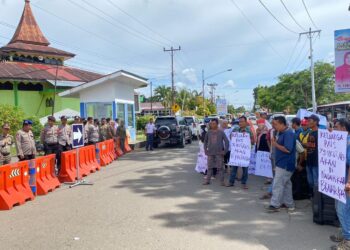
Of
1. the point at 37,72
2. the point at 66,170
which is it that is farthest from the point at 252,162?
the point at 37,72

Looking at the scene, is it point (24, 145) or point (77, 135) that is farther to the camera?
point (77, 135)

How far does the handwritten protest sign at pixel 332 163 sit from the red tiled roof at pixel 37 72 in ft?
84.6

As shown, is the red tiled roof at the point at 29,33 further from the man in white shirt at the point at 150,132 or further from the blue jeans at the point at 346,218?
the blue jeans at the point at 346,218

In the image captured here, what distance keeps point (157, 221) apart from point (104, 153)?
339 inches

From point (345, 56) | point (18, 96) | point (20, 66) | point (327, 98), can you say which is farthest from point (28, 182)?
point (327, 98)

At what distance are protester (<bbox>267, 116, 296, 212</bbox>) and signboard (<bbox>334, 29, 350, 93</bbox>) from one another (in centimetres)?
596

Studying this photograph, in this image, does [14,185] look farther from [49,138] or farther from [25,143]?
[49,138]

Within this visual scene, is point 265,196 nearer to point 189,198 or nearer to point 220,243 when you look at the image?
point 189,198

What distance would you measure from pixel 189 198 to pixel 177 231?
2.30 m

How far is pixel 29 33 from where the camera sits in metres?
37.9

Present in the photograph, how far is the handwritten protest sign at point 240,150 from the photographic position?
900 centimetres

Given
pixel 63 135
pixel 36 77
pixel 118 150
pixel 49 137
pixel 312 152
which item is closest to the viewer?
pixel 312 152

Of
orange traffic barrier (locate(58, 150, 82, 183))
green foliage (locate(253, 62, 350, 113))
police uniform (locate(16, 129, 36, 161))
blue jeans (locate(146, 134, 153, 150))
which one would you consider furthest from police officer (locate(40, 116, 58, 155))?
green foliage (locate(253, 62, 350, 113))

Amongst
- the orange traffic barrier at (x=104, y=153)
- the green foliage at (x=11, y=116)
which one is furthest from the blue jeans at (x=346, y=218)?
the green foliage at (x=11, y=116)
